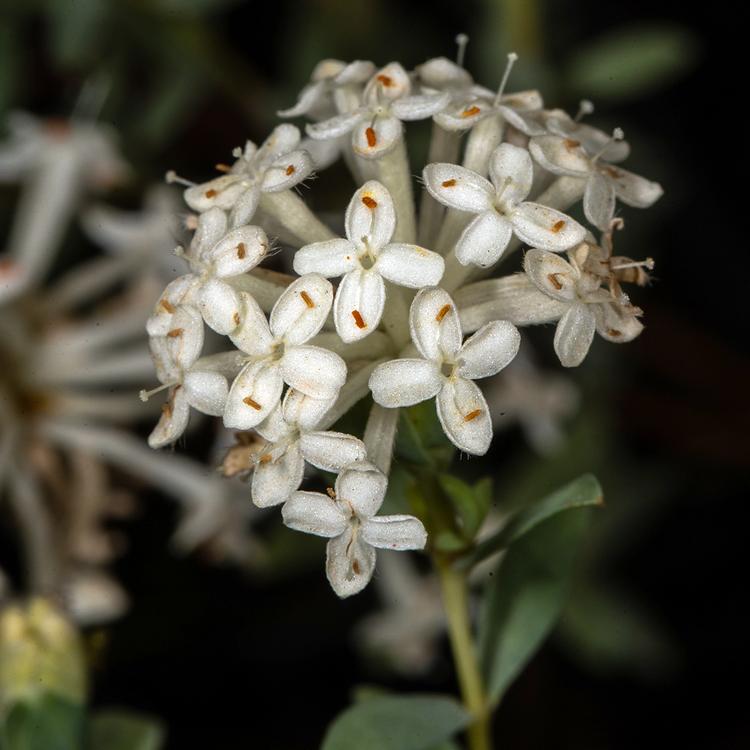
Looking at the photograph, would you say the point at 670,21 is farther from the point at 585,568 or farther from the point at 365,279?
the point at 365,279

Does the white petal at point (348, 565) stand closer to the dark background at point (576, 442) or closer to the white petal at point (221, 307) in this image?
→ the white petal at point (221, 307)

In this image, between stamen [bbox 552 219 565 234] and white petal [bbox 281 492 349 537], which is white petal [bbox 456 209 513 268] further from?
white petal [bbox 281 492 349 537]

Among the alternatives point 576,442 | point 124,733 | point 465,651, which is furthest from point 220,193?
point 576,442

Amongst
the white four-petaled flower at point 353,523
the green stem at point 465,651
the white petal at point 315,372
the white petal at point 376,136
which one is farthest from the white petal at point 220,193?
the green stem at point 465,651

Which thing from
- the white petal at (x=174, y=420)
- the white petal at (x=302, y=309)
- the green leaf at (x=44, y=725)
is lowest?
the green leaf at (x=44, y=725)

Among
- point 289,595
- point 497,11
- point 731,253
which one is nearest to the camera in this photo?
point 289,595

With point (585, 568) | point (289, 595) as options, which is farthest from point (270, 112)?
point (585, 568)
